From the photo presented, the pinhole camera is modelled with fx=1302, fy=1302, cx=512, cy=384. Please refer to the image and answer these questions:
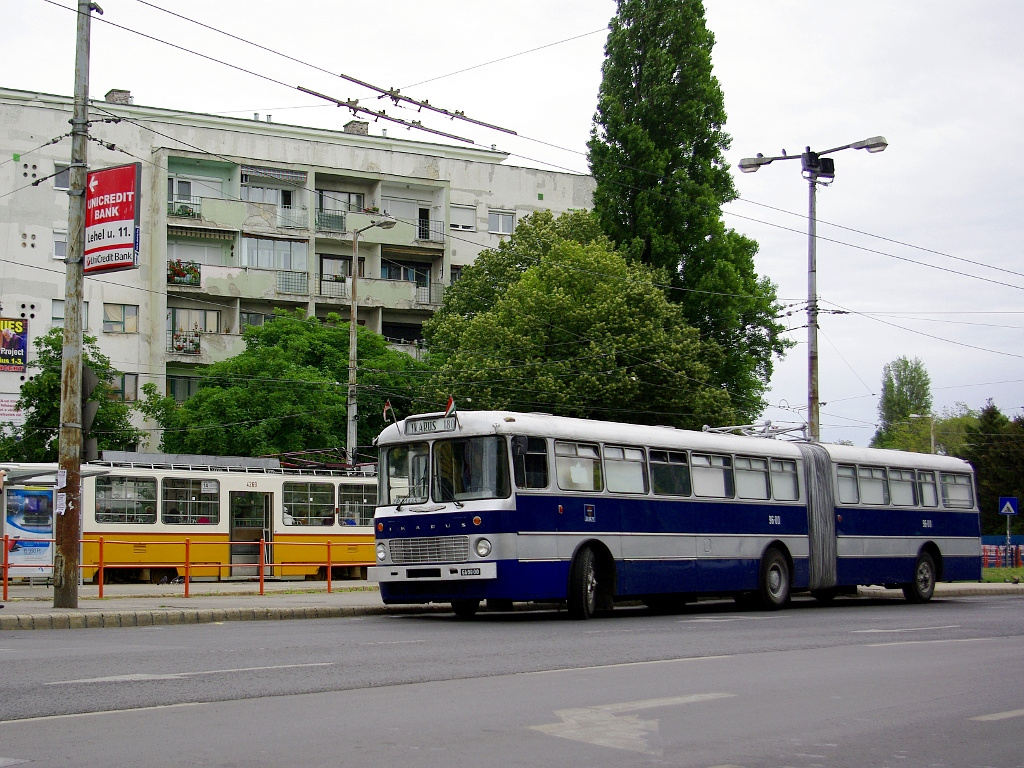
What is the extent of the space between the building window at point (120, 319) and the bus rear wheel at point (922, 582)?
3656 cm

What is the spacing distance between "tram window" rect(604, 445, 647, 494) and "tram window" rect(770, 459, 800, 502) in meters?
4.01

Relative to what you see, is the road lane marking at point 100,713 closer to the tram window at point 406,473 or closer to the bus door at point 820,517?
the tram window at point 406,473

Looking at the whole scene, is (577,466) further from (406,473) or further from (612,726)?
(612,726)

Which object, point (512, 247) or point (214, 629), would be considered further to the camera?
point (512, 247)

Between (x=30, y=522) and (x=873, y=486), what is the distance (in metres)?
18.8

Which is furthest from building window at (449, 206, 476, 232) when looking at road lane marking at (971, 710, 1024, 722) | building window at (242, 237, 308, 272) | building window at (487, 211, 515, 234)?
road lane marking at (971, 710, 1024, 722)

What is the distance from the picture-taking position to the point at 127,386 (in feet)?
175

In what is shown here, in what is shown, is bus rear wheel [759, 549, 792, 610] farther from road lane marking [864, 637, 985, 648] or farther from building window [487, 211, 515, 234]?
building window [487, 211, 515, 234]

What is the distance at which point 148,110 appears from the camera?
60.0m

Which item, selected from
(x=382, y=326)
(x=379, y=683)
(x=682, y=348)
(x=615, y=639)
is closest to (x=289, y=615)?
(x=615, y=639)

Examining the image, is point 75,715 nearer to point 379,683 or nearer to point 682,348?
point 379,683

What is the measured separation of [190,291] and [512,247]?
1378 cm

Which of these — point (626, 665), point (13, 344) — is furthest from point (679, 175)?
point (626, 665)

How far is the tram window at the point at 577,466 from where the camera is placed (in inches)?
751
